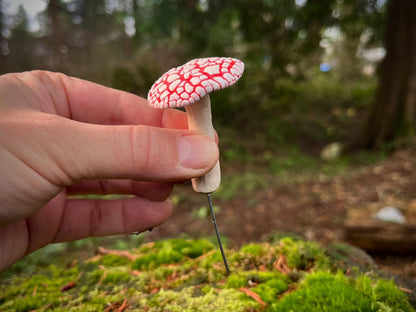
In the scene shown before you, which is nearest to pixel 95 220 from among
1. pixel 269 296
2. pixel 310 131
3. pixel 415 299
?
pixel 269 296

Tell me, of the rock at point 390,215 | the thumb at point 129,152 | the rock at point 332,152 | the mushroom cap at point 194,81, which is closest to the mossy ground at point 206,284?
the thumb at point 129,152

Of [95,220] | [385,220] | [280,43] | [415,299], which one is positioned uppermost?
[280,43]

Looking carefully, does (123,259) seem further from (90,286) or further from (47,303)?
(47,303)

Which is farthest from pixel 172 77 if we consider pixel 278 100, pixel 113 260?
pixel 278 100

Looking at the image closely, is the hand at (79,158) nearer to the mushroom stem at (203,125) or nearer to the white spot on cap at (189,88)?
the mushroom stem at (203,125)

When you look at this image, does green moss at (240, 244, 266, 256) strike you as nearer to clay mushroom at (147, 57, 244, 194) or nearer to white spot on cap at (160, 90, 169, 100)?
clay mushroom at (147, 57, 244, 194)

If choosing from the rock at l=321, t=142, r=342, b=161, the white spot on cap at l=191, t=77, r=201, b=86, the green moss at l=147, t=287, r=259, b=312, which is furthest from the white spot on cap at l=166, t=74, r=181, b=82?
the rock at l=321, t=142, r=342, b=161
